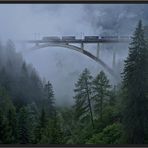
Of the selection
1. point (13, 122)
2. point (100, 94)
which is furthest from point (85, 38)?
point (13, 122)

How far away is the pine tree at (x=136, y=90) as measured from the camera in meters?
6.98

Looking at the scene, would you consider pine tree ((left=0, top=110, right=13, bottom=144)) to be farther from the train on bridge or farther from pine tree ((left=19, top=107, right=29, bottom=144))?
the train on bridge

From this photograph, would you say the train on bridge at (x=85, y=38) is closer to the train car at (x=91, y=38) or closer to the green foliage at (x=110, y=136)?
the train car at (x=91, y=38)

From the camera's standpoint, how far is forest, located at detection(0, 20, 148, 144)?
23.0 ft

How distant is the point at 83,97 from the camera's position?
704 centimetres

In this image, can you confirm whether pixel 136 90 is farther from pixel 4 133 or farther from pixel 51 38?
pixel 4 133

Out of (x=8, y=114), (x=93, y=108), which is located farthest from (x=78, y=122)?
(x=8, y=114)

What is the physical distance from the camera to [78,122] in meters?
7.05

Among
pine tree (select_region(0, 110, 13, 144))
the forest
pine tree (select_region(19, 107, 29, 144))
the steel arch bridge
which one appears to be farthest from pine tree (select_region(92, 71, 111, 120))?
pine tree (select_region(0, 110, 13, 144))

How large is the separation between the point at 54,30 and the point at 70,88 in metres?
0.53

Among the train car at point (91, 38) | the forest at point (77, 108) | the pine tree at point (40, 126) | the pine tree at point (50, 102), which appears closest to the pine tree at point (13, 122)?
the forest at point (77, 108)

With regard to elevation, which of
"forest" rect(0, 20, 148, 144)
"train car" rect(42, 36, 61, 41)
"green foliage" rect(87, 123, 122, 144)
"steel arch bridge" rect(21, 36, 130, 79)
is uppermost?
"train car" rect(42, 36, 61, 41)

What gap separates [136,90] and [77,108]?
0.55m

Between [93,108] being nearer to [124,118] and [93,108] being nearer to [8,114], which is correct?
[124,118]
